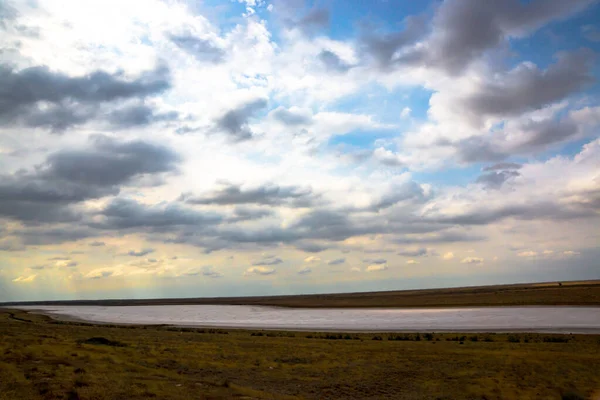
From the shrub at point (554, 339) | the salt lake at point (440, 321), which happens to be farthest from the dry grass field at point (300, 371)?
the salt lake at point (440, 321)

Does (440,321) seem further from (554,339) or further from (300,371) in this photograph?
(300,371)

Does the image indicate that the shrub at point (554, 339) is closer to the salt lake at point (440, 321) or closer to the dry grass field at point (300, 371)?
the dry grass field at point (300, 371)

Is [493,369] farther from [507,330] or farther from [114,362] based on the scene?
[507,330]

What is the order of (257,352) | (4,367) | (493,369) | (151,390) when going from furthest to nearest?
1. (257,352)
2. (493,369)
3. (4,367)
4. (151,390)

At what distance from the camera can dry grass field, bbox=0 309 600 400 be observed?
17.3 metres

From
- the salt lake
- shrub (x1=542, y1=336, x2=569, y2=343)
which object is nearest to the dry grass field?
shrub (x1=542, y1=336, x2=569, y2=343)

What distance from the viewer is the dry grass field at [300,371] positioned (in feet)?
56.7

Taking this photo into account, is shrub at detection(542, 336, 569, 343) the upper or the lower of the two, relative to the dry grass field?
lower

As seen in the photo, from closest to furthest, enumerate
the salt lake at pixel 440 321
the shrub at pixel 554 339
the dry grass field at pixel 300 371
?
the dry grass field at pixel 300 371
the shrub at pixel 554 339
the salt lake at pixel 440 321

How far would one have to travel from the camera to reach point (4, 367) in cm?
1839

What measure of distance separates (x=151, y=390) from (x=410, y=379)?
12978mm

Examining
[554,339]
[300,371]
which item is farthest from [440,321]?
[300,371]

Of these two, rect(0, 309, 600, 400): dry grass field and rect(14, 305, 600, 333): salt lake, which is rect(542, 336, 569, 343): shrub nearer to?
rect(0, 309, 600, 400): dry grass field

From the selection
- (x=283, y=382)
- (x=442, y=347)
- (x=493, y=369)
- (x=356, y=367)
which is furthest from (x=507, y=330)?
(x=283, y=382)
